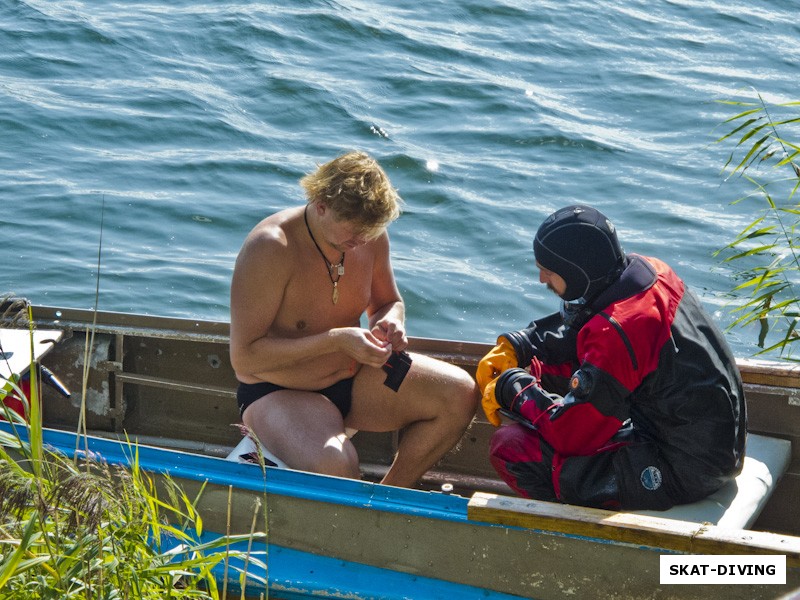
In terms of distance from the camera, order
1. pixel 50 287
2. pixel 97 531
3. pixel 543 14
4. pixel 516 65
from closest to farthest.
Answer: pixel 97 531 → pixel 50 287 → pixel 516 65 → pixel 543 14

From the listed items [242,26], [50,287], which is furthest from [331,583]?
[242,26]

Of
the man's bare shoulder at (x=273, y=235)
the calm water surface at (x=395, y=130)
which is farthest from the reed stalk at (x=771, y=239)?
the man's bare shoulder at (x=273, y=235)

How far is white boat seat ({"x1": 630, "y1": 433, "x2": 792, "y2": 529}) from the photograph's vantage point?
337cm

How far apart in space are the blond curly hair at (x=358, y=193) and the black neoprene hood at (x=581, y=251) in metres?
0.61

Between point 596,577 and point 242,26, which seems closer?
point 596,577

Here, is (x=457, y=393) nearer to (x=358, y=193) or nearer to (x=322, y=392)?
(x=322, y=392)

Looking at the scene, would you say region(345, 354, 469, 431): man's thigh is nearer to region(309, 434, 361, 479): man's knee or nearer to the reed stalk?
region(309, 434, 361, 479): man's knee

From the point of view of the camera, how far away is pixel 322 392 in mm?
4152

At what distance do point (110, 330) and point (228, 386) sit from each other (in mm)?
611

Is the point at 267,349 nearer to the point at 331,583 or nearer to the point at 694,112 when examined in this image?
the point at 331,583

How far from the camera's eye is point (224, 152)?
999 cm

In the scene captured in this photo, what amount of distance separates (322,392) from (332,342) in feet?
1.11

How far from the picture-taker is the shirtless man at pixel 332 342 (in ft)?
12.5

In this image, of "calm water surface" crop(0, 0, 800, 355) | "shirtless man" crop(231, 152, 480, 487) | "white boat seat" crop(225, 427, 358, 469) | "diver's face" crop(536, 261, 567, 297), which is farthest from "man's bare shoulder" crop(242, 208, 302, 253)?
"calm water surface" crop(0, 0, 800, 355)
